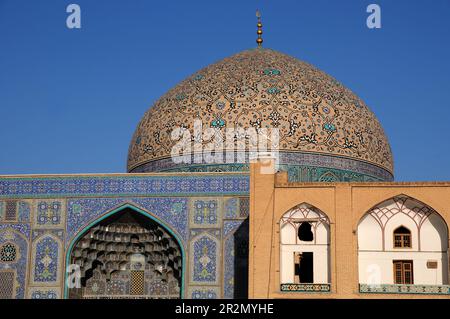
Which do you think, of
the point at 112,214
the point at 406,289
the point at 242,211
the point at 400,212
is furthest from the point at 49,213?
the point at 406,289

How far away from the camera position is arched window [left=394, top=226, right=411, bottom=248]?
42.2 feet

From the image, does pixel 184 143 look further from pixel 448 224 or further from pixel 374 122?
pixel 448 224

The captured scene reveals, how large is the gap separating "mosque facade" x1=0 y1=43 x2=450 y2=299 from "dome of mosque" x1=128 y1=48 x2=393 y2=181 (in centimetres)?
→ 2

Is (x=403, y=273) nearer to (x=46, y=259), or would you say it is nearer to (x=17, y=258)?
(x=46, y=259)

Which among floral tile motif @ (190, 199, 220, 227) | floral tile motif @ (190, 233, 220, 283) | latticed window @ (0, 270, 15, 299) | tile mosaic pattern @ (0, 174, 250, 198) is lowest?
latticed window @ (0, 270, 15, 299)

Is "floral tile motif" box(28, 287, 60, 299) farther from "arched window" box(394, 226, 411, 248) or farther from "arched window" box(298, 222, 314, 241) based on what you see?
"arched window" box(394, 226, 411, 248)

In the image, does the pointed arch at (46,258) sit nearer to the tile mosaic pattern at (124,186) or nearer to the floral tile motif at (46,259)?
the floral tile motif at (46,259)

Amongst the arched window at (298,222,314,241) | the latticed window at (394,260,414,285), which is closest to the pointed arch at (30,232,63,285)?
the arched window at (298,222,314,241)

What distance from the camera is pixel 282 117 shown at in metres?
16.0

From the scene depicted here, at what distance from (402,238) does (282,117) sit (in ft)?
12.8

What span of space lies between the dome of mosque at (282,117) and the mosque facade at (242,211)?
1.0 inches

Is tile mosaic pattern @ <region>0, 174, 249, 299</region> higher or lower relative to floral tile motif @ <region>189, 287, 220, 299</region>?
higher

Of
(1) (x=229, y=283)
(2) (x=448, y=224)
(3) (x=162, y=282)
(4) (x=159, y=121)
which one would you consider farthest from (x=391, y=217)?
(4) (x=159, y=121)

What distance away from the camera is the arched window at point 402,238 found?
42.2 ft
